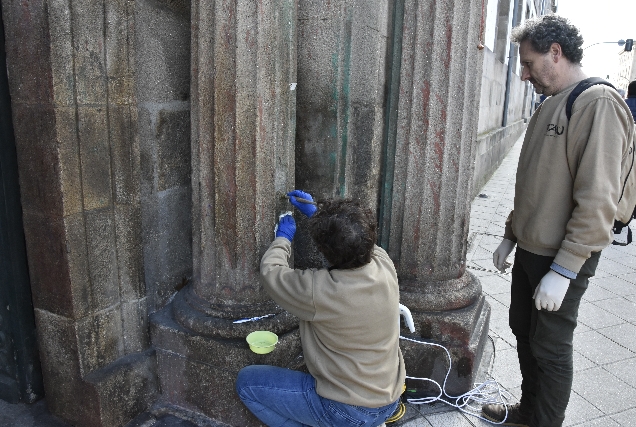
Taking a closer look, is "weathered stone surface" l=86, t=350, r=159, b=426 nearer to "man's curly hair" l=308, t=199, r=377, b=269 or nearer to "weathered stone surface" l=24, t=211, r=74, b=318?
"weathered stone surface" l=24, t=211, r=74, b=318

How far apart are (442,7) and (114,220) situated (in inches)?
77.3

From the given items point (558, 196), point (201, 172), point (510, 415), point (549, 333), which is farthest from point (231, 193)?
point (510, 415)

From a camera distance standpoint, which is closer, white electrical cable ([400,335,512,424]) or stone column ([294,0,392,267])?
stone column ([294,0,392,267])

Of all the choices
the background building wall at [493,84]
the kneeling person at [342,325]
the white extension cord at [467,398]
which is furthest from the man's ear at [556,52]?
the background building wall at [493,84]

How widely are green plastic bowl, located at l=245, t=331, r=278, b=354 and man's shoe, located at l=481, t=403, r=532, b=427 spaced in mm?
1311

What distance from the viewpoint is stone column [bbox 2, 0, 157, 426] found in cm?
215

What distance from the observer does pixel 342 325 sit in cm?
190

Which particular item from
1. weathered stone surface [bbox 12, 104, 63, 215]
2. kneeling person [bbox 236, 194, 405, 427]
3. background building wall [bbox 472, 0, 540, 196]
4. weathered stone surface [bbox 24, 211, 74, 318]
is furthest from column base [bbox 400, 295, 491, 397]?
background building wall [bbox 472, 0, 540, 196]

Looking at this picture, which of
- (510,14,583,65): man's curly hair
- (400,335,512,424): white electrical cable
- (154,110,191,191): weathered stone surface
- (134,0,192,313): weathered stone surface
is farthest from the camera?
(400,335,512,424): white electrical cable

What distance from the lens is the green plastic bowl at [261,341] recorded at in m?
2.26

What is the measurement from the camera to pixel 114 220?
2.48 meters

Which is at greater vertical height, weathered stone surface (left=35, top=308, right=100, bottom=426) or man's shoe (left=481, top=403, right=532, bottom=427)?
weathered stone surface (left=35, top=308, right=100, bottom=426)

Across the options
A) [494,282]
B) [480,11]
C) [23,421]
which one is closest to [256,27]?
[480,11]

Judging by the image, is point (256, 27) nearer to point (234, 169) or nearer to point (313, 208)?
point (234, 169)
